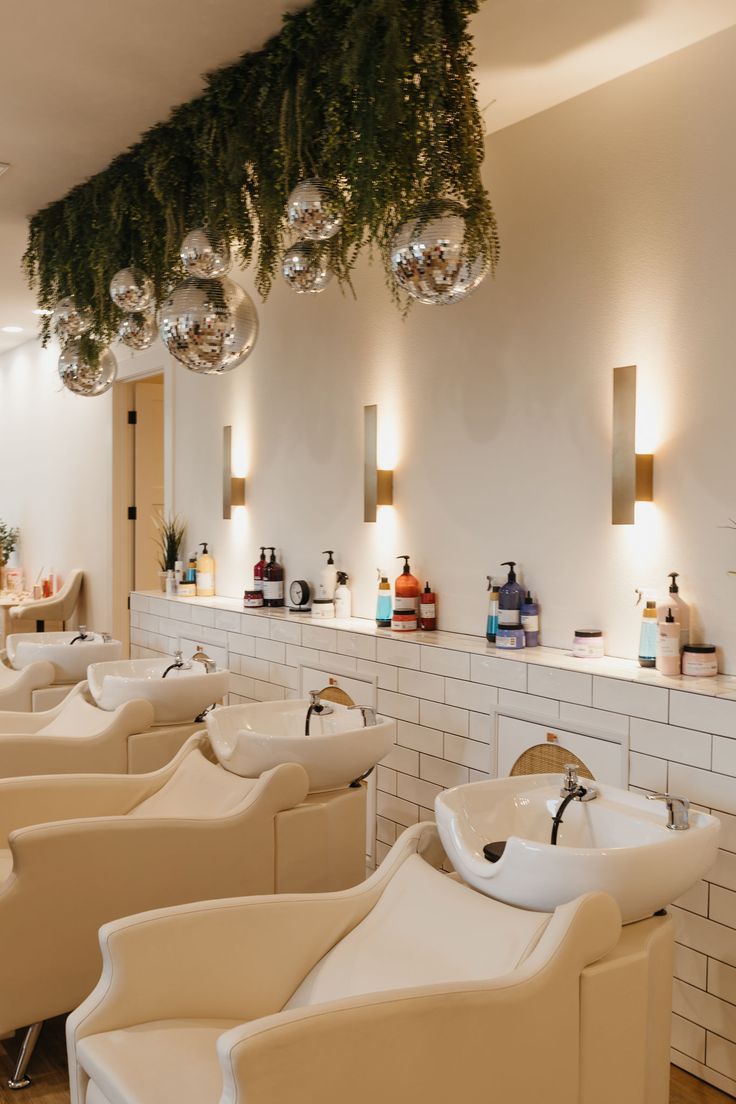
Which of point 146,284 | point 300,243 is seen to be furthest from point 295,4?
point 146,284

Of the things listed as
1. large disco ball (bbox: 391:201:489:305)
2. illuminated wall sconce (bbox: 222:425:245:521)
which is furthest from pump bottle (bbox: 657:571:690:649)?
illuminated wall sconce (bbox: 222:425:245:521)

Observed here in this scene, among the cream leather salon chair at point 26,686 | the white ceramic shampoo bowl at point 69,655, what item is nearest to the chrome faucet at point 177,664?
the white ceramic shampoo bowl at point 69,655

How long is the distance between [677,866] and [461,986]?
1.69ft

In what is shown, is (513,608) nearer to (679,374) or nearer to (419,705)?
(419,705)

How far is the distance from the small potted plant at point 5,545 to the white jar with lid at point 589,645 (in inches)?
244

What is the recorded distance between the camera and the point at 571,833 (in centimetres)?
221

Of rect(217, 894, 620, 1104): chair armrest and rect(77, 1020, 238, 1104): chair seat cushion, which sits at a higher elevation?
rect(217, 894, 620, 1104): chair armrest

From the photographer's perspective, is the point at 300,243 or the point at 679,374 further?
the point at 300,243

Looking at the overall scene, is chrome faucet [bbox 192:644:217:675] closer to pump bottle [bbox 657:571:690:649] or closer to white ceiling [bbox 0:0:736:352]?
pump bottle [bbox 657:571:690:649]

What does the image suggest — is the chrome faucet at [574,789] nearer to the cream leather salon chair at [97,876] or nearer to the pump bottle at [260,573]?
the cream leather salon chair at [97,876]

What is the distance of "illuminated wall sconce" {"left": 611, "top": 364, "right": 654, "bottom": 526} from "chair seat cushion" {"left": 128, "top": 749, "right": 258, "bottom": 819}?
4.57ft

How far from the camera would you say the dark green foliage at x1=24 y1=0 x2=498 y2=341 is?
9.07 ft

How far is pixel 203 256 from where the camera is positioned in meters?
3.07

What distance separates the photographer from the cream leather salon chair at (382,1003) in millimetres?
1519
